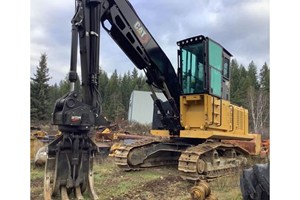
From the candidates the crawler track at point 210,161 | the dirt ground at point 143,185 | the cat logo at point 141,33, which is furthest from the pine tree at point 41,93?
the crawler track at point 210,161

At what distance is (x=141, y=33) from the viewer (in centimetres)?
428

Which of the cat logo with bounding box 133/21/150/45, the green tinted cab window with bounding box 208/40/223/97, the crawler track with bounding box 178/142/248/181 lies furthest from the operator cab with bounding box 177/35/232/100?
the crawler track with bounding box 178/142/248/181

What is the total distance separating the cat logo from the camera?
13.8 feet

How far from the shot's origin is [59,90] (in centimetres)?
312

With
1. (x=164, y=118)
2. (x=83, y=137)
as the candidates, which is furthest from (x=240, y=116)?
(x=83, y=137)

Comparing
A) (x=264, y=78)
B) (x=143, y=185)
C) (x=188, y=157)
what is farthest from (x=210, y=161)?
(x=264, y=78)

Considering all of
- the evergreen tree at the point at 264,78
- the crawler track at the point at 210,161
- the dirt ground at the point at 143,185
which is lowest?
the dirt ground at the point at 143,185

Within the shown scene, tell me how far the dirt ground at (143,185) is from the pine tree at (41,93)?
0.71 metres

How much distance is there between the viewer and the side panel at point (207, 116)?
14.0ft

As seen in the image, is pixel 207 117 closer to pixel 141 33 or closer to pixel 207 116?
pixel 207 116

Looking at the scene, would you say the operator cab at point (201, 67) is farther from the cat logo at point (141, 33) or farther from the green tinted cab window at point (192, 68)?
the cat logo at point (141, 33)

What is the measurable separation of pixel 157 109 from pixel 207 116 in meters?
0.99
